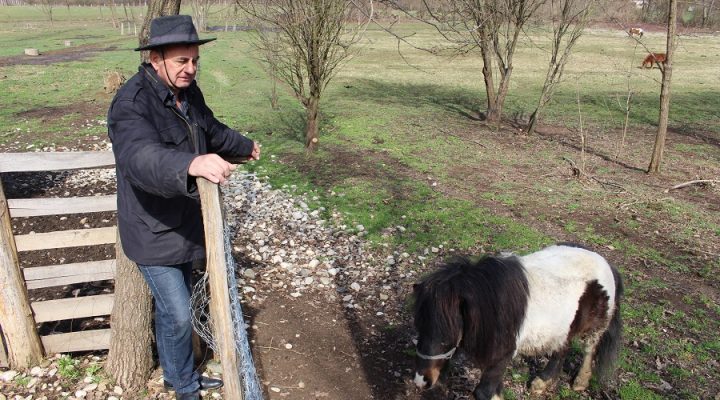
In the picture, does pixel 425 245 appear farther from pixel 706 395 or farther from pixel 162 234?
pixel 162 234

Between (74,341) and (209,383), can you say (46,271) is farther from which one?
(209,383)

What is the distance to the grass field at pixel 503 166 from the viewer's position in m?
5.68

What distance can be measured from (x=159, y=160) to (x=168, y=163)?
64 millimetres

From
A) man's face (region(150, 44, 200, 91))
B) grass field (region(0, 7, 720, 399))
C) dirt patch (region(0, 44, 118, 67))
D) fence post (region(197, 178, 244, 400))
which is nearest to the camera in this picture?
fence post (region(197, 178, 244, 400))

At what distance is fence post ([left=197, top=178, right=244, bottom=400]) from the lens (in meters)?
2.26

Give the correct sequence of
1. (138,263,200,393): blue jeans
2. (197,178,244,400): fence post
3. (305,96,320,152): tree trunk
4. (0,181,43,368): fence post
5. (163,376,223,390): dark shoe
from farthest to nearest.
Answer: (305,96,320,152): tree trunk < (163,376,223,390): dark shoe < (0,181,43,368): fence post < (138,263,200,393): blue jeans < (197,178,244,400): fence post

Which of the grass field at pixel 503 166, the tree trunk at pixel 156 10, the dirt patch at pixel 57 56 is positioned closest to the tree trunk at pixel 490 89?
the grass field at pixel 503 166

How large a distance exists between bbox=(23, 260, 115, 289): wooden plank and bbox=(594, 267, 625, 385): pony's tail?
4.41m

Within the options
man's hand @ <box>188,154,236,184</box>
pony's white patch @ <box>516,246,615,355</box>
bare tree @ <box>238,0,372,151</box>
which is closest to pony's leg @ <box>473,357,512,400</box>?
pony's white patch @ <box>516,246,615,355</box>

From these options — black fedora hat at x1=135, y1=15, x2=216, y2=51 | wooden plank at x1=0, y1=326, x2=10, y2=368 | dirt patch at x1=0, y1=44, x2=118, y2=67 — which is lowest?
wooden plank at x1=0, y1=326, x2=10, y2=368

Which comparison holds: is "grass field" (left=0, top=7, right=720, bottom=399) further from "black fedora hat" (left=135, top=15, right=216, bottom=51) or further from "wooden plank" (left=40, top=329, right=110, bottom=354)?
"black fedora hat" (left=135, top=15, right=216, bottom=51)

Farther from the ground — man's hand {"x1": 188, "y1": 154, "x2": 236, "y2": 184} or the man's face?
the man's face

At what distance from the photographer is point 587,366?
14.1 ft

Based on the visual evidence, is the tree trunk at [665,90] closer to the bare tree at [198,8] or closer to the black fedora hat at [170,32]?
the black fedora hat at [170,32]
